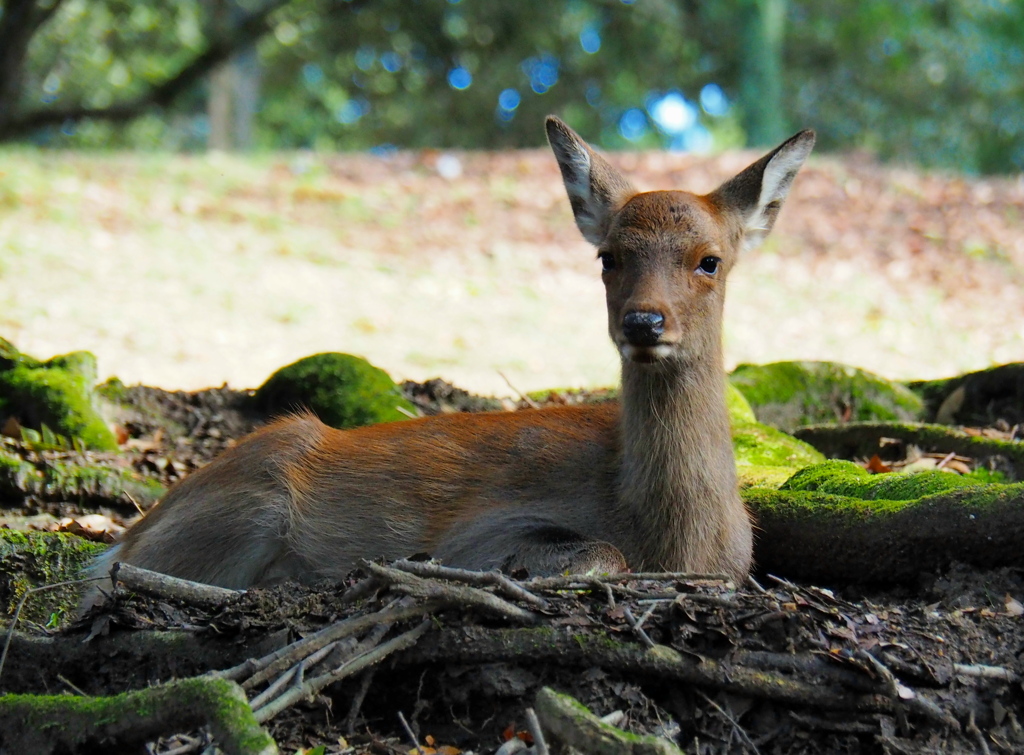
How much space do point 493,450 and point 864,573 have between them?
1.81 metres

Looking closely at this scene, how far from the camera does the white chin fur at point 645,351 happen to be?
4918 millimetres

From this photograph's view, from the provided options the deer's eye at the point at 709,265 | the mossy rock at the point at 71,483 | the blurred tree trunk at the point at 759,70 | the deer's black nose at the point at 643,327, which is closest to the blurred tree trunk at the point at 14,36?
the mossy rock at the point at 71,483

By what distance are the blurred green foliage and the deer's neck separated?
16.9 meters

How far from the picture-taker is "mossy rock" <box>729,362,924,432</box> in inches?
331

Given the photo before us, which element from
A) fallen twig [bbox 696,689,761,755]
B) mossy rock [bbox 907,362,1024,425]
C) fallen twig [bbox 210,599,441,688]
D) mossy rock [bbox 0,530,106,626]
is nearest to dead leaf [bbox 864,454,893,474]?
mossy rock [bbox 907,362,1024,425]

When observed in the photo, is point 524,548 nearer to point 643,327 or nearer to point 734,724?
point 643,327

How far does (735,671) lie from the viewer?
373 centimetres

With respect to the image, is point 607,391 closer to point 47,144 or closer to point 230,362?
point 230,362

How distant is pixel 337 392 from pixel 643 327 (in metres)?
3.50

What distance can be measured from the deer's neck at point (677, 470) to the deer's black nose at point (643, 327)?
37cm

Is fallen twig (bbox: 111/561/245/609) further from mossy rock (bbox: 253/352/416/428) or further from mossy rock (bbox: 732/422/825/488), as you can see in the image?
mossy rock (bbox: 253/352/416/428)

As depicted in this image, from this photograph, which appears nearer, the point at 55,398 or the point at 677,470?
the point at 677,470

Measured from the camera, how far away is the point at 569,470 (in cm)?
546

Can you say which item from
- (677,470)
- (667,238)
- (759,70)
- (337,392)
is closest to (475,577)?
(677,470)
